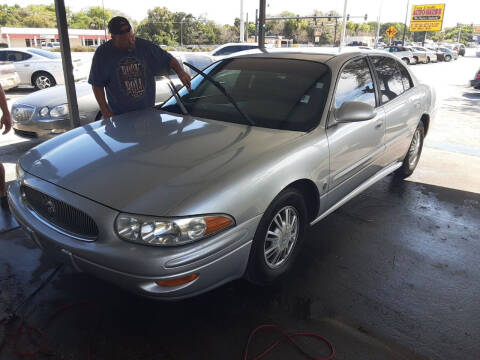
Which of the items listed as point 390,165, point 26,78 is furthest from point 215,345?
point 26,78

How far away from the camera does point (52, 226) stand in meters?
2.40

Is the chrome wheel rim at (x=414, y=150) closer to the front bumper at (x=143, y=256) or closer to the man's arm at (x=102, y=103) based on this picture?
the front bumper at (x=143, y=256)

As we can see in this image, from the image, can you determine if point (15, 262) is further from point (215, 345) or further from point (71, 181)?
point (215, 345)

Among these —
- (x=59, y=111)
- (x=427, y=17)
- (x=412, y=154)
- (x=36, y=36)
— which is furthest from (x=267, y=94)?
(x=427, y=17)

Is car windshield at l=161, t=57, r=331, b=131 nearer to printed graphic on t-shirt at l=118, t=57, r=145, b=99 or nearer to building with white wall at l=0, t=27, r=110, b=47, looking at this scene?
printed graphic on t-shirt at l=118, t=57, r=145, b=99

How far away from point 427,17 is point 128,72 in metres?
67.4

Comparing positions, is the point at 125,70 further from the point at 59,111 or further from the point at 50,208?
the point at 59,111

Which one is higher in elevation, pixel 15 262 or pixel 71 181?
pixel 71 181

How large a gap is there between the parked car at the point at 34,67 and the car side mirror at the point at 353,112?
11898 mm

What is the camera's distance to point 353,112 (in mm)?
3004

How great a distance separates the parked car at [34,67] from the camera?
12805mm

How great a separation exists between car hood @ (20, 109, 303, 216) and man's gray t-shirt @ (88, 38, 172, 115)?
0.76 metres

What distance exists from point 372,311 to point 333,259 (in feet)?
2.20

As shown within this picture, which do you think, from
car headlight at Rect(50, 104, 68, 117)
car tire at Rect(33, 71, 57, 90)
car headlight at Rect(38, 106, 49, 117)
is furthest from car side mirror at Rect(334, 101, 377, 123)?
car tire at Rect(33, 71, 57, 90)
